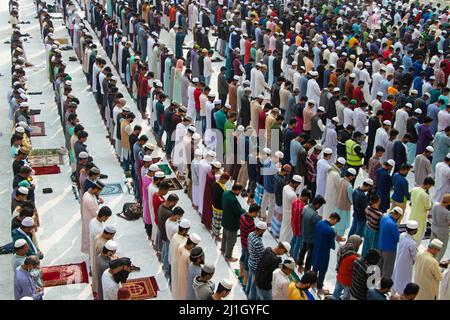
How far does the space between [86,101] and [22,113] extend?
14.8 ft

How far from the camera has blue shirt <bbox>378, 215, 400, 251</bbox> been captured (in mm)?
8992

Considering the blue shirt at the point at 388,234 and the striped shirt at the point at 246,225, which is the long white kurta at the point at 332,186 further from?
the striped shirt at the point at 246,225

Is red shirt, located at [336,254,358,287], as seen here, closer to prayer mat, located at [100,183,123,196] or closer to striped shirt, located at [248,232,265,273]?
striped shirt, located at [248,232,265,273]

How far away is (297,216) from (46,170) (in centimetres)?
624

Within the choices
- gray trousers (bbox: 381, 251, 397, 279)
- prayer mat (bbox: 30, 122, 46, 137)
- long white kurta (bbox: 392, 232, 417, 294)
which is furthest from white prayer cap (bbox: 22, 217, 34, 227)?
prayer mat (bbox: 30, 122, 46, 137)

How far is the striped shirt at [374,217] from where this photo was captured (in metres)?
9.32

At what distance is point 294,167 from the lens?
12.0 meters

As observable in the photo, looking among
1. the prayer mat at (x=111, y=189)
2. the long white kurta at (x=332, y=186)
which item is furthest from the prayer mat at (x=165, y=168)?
the long white kurta at (x=332, y=186)

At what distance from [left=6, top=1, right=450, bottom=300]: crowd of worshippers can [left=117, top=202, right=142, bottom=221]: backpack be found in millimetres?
385

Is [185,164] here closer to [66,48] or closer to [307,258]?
[307,258]

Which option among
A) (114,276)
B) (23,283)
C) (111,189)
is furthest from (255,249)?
(111,189)

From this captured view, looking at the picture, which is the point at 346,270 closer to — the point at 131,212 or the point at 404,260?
the point at 404,260
